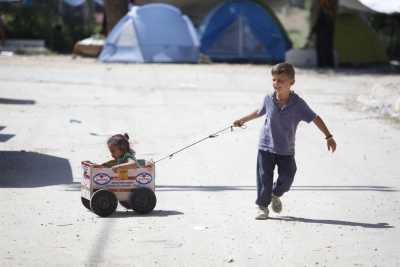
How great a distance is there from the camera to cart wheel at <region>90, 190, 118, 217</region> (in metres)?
8.60

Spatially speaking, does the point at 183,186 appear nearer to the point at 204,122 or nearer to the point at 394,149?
the point at 394,149

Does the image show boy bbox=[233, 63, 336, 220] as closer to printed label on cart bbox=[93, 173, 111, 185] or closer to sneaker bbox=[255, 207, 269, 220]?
sneaker bbox=[255, 207, 269, 220]

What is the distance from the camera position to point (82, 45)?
105 feet

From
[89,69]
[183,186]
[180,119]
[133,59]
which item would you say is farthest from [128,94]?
[183,186]

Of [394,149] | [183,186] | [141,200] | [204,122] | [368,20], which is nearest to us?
[141,200]

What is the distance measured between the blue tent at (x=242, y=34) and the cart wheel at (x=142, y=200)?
22065 mm

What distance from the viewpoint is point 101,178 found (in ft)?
28.6

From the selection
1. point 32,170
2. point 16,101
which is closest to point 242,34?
point 16,101

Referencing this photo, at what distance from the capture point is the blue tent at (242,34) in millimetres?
30516

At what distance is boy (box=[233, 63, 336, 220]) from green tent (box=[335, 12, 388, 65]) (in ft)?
73.3

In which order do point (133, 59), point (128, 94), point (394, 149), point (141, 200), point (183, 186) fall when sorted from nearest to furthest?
1. point (141, 200)
2. point (183, 186)
3. point (394, 149)
4. point (128, 94)
5. point (133, 59)

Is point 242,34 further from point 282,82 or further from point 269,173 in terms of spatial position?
point 282,82

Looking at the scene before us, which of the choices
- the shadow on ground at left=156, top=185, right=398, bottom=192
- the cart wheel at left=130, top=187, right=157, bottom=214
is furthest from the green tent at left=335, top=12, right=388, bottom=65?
the cart wheel at left=130, top=187, right=157, bottom=214

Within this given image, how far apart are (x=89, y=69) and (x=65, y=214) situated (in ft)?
58.6
